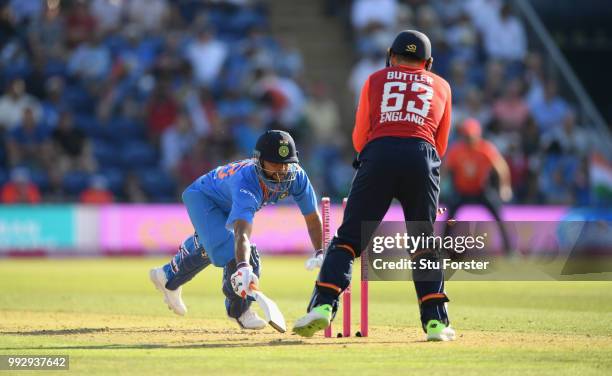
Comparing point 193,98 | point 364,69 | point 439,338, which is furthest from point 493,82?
point 439,338

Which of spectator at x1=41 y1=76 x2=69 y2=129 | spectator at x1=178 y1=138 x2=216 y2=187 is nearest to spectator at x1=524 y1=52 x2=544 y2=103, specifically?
spectator at x1=178 y1=138 x2=216 y2=187

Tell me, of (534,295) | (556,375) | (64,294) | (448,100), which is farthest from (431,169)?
(64,294)

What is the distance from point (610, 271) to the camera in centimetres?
1568

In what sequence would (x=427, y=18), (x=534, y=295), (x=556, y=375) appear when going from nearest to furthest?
(x=556, y=375)
(x=534, y=295)
(x=427, y=18)

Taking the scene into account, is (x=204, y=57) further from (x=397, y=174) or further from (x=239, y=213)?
(x=397, y=174)

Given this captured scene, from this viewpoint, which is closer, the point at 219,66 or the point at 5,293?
the point at 5,293

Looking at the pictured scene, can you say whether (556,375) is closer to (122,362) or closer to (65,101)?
(122,362)

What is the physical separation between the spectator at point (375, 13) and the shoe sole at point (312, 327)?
16434mm

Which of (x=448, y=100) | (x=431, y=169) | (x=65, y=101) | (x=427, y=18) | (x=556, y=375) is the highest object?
(x=427, y=18)

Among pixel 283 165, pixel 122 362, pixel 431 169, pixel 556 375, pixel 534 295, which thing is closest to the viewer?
pixel 556 375

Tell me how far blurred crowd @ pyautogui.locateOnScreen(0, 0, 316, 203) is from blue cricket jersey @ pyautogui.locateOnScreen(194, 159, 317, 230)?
38.5 feet

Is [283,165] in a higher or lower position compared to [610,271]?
lower

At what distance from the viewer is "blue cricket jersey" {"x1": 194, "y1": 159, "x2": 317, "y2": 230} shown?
9688mm

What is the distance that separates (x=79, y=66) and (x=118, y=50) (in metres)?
0.89
